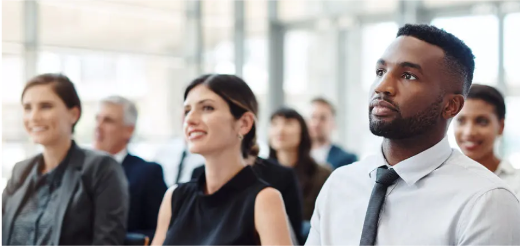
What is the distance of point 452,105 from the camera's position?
1.58 m

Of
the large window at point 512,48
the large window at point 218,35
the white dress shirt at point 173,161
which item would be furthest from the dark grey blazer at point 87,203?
the large window at point 218,35

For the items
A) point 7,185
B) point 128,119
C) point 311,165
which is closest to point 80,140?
point 128,119

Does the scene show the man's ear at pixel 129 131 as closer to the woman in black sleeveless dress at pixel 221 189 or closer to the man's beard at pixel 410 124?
the woman in black sleeveless dress at pixel 221 189

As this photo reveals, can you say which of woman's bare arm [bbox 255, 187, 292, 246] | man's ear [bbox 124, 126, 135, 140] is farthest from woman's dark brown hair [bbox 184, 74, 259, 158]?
man's ear [bbox 124, 126, 135, 140]

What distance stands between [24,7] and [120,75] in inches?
56.5

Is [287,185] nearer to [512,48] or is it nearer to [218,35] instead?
[512,48]

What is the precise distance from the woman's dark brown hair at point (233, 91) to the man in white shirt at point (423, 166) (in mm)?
877

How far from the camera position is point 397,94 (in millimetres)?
1543

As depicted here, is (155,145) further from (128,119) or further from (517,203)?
(517,203)

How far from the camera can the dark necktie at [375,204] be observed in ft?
5.24

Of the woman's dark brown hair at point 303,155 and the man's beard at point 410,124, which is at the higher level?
the man's beard at point 410,124

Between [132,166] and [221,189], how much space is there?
1.51m

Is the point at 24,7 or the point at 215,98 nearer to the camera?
the point at 215,98

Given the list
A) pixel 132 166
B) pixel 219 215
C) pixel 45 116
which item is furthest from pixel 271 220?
pixel 132 166
